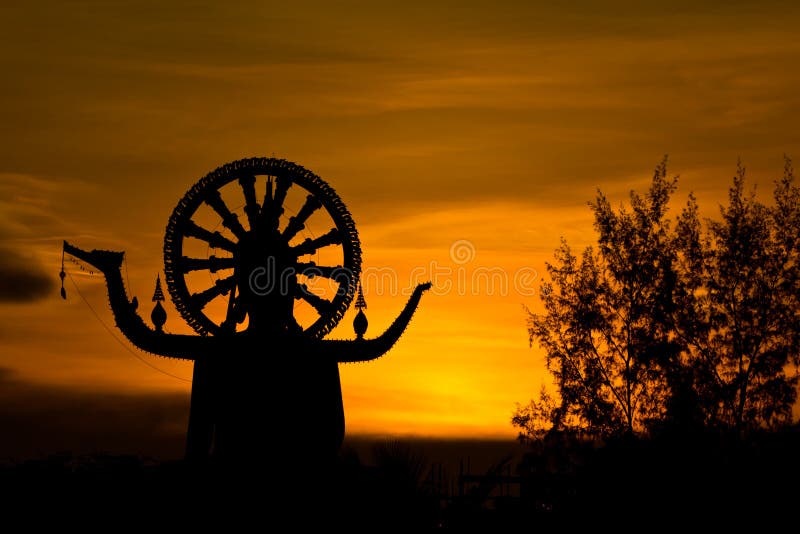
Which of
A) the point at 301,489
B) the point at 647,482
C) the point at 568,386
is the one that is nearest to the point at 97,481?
the point at 301,489

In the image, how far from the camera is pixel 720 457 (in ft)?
89.0

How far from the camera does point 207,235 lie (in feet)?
A: 117

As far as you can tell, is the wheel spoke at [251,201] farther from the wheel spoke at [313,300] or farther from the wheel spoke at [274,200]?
the wheel spoke at [313,300]

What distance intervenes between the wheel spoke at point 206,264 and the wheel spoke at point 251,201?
43.3 inches

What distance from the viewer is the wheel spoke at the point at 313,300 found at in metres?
35.4

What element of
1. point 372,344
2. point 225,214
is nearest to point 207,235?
point 225,214

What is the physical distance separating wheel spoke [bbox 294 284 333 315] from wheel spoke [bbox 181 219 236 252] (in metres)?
2.02

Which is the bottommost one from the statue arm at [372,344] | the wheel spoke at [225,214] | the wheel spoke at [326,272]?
the statue arm at [372,344]

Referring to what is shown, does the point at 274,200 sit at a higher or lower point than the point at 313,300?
higher

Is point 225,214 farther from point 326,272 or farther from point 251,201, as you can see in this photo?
point 326,272

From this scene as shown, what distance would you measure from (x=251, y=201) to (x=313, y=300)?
302cm

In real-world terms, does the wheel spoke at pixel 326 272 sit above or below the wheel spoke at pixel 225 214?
below

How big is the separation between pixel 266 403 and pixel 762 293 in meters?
19.6

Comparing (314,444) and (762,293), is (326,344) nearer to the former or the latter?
(314,444)
